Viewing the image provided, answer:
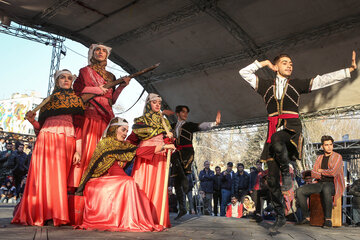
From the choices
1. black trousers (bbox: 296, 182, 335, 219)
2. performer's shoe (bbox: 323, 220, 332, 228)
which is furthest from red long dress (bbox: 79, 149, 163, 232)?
black trousers (bbox: 296, 182, 335, 219)

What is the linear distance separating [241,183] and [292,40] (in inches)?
169

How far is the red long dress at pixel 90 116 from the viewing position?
4.49 m

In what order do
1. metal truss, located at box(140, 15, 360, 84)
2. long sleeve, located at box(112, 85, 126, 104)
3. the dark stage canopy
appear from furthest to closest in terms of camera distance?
the dark stage canopy < metal truss, located at box(140, 15, 360, 84) < long sleeve, located at box(112, 85, 126, 104)

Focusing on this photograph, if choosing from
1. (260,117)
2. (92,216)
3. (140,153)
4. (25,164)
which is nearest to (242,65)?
(260,117)

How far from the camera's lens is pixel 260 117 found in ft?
29.4

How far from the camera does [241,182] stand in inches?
383

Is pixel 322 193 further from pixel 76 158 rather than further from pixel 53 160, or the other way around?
pixel 53 160

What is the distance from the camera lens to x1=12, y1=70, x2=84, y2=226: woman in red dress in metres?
3.92

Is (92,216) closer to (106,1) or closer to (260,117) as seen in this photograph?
(106,1)

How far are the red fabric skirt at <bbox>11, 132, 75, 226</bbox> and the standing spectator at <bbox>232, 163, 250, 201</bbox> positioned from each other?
247 inches

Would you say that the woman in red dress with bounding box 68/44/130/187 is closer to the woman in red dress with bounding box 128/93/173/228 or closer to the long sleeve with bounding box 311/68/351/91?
the woman in red dress with bounding box 128/93/173/228

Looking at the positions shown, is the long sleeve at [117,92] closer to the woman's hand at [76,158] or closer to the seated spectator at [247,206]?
the woman's hand at [76,158]

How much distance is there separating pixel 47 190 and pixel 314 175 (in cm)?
411

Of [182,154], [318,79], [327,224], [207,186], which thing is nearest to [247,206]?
A: [207,186]
